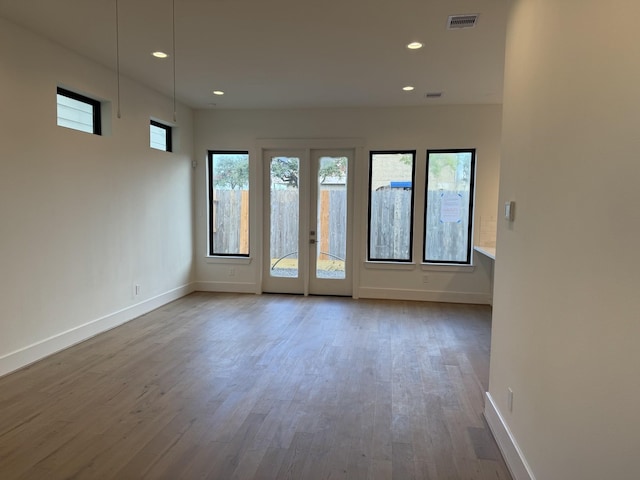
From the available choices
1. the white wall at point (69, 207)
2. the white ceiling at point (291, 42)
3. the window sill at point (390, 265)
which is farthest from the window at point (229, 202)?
the window sill at point (390, 265)

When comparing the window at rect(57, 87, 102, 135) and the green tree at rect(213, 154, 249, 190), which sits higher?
the window at rect(57, 87, 102, 135)

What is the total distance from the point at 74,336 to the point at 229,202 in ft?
10.2

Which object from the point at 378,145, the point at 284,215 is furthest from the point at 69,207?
the point at 378,145

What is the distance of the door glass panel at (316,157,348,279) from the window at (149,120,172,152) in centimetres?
230

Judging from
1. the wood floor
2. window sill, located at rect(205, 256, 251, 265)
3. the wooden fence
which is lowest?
the wood floor

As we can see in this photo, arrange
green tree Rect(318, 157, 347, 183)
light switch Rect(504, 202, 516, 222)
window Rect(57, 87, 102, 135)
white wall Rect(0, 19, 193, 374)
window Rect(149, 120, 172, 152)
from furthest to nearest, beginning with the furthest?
green tree Rect(318, 157, 347, 183) → window Rect(149, 120, 172, 152) → window Rect(57, 87, 102, 135) → white wall Rect(0, 19, 193, 374) → light switch Rect(504, 202, 516, 222)

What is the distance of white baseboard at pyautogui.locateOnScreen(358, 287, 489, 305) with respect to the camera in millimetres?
5891

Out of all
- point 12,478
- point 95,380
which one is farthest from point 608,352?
point 95,380

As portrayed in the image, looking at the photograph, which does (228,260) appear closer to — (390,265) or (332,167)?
(332,167)

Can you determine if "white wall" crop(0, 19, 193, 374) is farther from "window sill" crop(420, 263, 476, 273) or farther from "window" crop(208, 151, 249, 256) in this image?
"window sill" crop(420, 263, 476, 273)

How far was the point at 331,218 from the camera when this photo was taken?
20.4ft

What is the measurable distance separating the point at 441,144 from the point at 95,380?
512 cm

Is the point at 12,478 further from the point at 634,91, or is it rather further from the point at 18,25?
the point at 18,25

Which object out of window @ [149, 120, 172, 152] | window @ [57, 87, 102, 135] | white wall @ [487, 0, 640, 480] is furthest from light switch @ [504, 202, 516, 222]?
window @ [149, 120, 172, 152]
